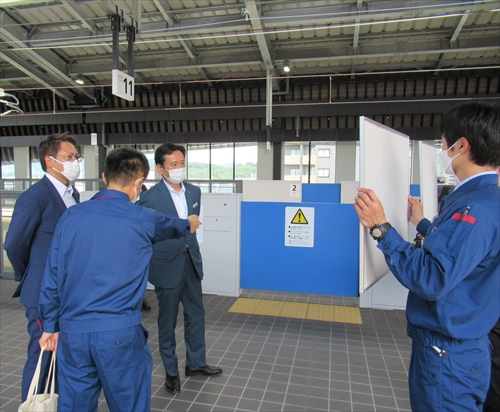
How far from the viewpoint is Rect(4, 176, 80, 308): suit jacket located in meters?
1.85

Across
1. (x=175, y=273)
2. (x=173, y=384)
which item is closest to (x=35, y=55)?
(x=175, y=273)

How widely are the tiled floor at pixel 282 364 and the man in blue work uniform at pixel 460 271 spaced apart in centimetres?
134

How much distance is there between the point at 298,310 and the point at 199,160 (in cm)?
827

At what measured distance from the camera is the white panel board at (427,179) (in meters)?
1.91

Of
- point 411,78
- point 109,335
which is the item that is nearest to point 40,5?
point 109,335

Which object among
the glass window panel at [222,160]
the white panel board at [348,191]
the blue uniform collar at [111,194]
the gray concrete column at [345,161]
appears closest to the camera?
the blue uniform collar at [111,194]

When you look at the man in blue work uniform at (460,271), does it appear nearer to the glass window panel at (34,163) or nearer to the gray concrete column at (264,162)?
the gray concrete column at (264,162)

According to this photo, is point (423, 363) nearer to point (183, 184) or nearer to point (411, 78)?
point (183, 184)

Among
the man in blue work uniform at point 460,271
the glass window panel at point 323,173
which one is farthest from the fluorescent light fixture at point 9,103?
the glass window panel at point 323,173

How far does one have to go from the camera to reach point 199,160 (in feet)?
37.9

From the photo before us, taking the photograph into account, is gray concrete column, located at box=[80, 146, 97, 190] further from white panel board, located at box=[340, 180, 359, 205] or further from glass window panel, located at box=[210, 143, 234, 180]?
white panel board, located at box=[340, 180, 359, 205]

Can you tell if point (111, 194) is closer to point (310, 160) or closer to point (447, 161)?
point (447, 161)

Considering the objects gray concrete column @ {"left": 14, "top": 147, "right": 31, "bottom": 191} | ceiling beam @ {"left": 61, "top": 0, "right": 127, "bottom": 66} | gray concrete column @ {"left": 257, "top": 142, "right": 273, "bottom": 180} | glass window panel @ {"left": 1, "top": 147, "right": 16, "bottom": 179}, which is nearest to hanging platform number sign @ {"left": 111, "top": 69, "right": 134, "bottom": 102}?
ceiling beam @ {"left": 61, "top": 0, "right": 127, "bottom": 66}

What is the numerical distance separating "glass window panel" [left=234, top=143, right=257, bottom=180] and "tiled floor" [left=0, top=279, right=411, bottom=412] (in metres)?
7.39
